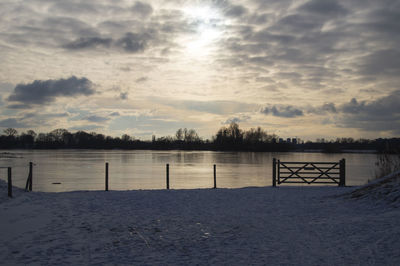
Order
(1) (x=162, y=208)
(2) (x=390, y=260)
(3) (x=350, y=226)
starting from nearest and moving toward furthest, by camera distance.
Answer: (2) (x=390, y=260), (3) (x=350, y=226), (1) (x=162, y=208)

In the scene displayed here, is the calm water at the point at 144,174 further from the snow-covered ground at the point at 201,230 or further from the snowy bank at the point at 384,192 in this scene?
the snowy bank at the point at 384,192

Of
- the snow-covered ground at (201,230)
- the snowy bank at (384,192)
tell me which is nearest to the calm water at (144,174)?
the snow-covered ground at (201,230)

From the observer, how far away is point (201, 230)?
966 cm

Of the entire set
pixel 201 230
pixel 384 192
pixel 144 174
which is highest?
pixel 384 192

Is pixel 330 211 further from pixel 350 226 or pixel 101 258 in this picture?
pixel 101 258

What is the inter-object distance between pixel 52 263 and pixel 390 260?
6.49 meters

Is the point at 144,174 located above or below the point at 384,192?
below

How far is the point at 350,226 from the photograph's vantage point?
9.39 meters

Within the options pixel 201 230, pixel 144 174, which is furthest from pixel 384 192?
pixel 144 174

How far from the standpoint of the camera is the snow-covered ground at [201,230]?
7.16 metres

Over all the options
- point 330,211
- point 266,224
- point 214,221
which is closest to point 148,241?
point 214,221

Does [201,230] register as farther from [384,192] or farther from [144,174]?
[144,174]

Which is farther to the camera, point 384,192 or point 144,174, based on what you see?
point 144,174

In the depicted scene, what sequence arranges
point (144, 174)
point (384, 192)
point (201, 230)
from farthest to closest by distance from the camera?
1. point (144, 174)
2. point (384, 192)
3. point (201, 230)
